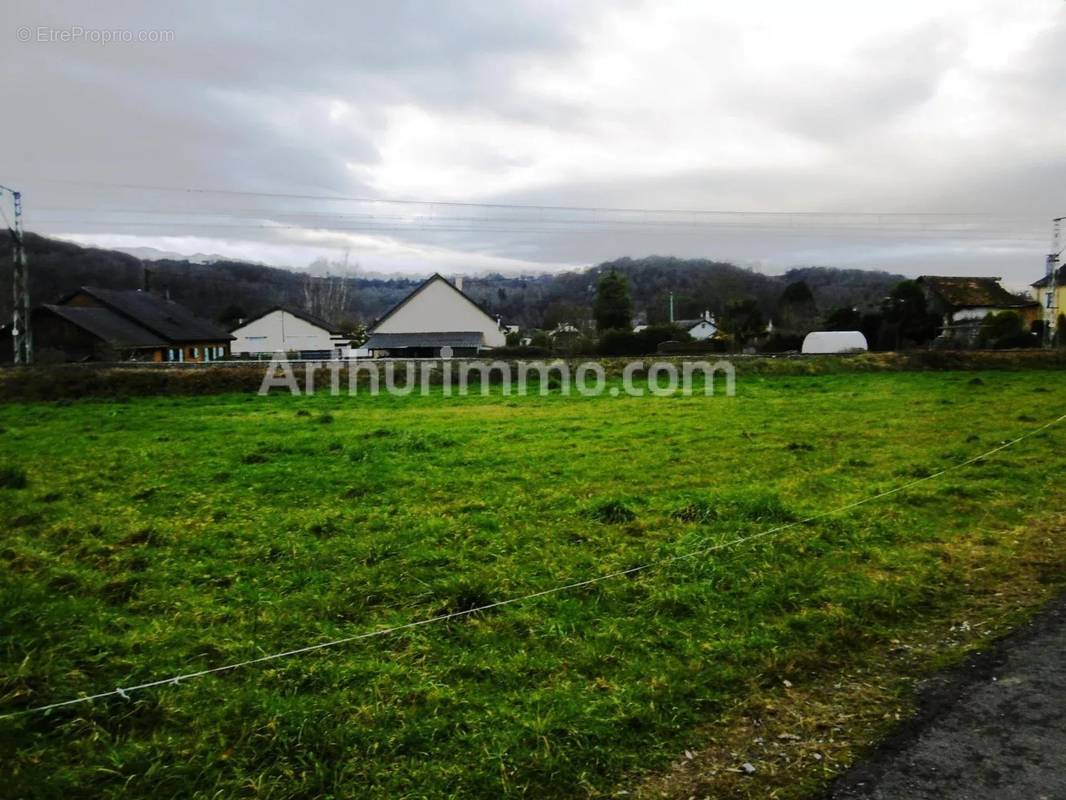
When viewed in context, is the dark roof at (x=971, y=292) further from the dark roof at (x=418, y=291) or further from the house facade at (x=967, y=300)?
the dark roof at (x=418, y=291)

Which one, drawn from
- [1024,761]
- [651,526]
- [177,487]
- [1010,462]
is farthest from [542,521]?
[1010,462]

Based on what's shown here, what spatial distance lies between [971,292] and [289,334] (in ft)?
160

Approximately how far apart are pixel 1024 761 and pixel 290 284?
251 feet

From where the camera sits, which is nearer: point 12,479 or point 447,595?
point 447,595

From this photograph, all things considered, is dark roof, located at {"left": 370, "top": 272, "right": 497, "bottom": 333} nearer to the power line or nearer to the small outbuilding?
the small outbuilding

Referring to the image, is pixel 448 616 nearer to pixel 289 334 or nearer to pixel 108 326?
pixel 108 326

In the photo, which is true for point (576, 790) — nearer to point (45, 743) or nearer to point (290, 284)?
point (45, 743)

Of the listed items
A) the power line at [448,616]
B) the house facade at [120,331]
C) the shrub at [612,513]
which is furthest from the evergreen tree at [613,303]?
the shrub at [612,513]

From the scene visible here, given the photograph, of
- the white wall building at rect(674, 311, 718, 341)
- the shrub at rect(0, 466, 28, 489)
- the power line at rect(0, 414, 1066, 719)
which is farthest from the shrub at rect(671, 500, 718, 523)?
the white wall building at rect(674, 311, 718, 341)

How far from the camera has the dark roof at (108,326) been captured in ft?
118

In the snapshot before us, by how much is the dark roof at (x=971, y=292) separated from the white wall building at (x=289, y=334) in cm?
4193

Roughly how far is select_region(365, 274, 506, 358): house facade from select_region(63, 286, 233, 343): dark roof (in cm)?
1235

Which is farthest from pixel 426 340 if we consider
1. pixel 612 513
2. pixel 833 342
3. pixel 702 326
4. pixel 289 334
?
pixel 612 513

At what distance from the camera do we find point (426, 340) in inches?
1690
